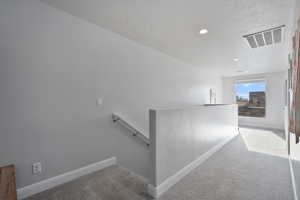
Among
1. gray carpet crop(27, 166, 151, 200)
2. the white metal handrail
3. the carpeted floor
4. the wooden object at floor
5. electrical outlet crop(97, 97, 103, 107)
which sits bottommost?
the carpeted floor

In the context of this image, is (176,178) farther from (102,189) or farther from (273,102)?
(273,102)

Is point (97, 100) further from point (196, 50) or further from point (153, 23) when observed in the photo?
point (196, 50)

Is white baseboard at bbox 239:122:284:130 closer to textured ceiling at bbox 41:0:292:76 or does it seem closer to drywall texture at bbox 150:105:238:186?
textured ceiling at bbox 41:0:292:76

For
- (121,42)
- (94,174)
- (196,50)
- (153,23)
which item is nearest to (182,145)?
(94,174)

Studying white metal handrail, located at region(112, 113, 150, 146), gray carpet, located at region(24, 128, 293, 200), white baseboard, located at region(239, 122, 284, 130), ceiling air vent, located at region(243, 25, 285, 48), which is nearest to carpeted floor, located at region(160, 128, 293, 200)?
gray carpet, located at region(24, 128, 293, 200)

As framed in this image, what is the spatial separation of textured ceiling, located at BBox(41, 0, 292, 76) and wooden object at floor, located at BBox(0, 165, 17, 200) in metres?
2.07

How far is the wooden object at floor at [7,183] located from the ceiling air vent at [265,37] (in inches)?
161

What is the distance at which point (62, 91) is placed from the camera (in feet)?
6.22

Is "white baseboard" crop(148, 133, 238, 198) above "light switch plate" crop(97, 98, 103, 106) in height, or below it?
below

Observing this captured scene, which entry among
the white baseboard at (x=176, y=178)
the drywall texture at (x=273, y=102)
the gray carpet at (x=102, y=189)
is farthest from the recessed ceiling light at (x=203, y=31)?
the drywall texture at (x=273, y=102)

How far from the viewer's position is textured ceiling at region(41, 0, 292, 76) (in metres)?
1.75

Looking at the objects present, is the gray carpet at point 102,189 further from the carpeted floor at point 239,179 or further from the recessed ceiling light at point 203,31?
the recessed ceiling light at point 203,31

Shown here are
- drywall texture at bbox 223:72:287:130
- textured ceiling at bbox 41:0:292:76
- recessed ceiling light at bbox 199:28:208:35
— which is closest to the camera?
textured ceiling at bbox 41:0:292:76

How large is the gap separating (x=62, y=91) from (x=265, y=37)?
3.80 meters
